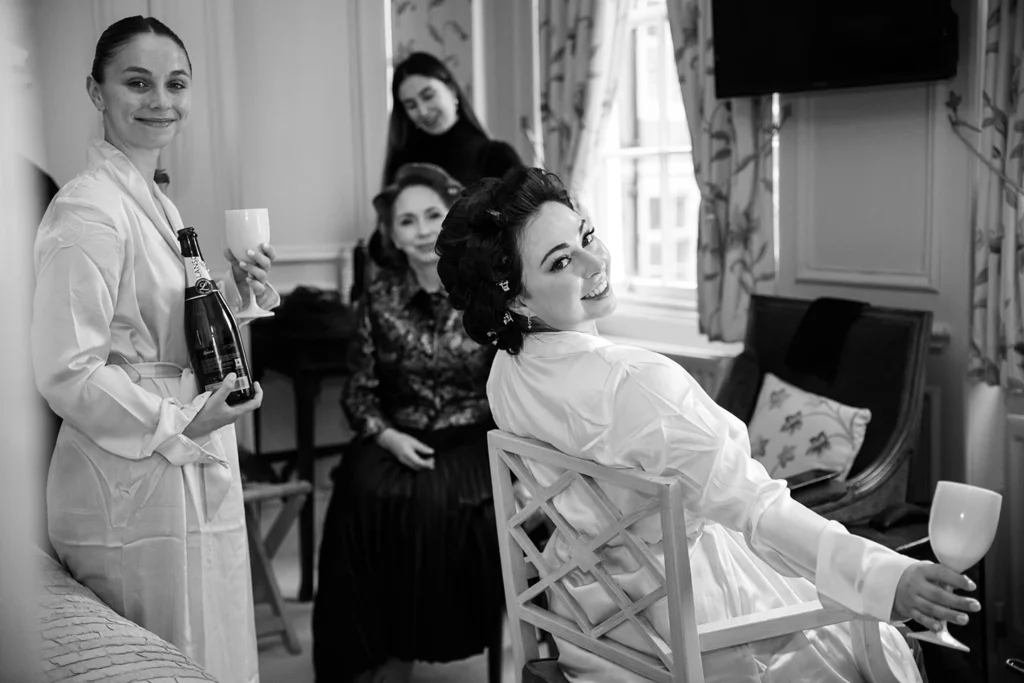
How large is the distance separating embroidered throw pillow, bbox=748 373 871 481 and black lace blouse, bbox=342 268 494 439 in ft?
2.37

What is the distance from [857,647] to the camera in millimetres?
1437

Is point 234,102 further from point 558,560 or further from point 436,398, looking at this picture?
point 558,560

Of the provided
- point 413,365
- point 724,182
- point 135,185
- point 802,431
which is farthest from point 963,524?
point 724,182

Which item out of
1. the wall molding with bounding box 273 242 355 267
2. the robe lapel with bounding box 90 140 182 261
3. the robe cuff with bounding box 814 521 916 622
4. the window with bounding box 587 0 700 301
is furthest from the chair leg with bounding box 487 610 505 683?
the wall molding with bounding box 273 242 355 267

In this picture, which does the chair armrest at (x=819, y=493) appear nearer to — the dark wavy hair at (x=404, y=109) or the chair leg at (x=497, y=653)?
the chair leg at (x=497, y=653)

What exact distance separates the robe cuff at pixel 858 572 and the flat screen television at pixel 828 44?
5.55ft

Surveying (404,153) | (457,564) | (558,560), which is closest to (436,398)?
(457,564)

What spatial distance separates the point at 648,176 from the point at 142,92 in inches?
107

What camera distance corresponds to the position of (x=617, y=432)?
140 centimetres

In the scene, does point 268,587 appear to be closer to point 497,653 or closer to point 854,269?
point 497,653

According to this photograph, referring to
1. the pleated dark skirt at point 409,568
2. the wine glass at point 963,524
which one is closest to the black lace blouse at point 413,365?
the pleated dark skirt at point 409,568

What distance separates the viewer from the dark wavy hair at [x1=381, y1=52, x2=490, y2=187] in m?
3.20

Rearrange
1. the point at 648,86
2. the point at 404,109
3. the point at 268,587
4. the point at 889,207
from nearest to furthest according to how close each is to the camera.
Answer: the point at 889,207
the point at 268,587
the point at 404,109
the point at 648,86

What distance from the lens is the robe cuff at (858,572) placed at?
1138 mm
